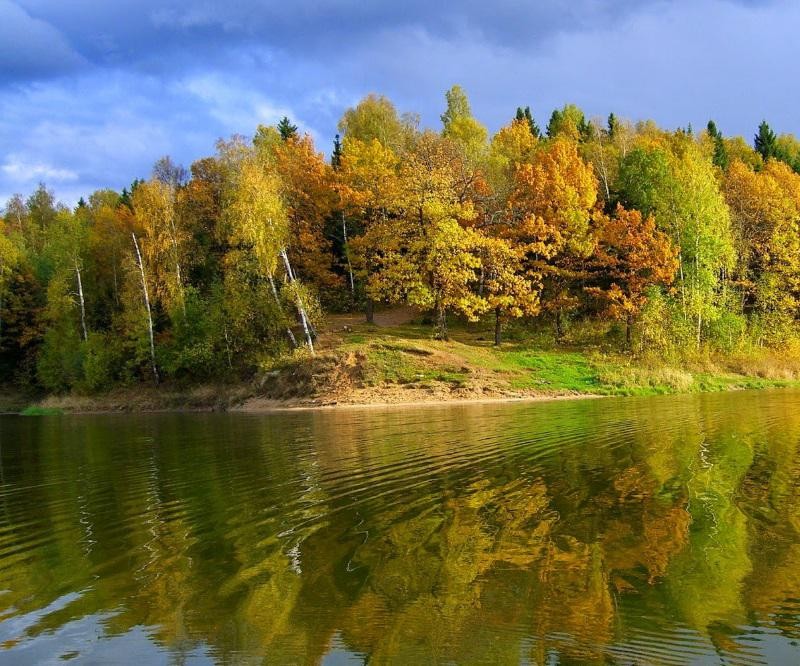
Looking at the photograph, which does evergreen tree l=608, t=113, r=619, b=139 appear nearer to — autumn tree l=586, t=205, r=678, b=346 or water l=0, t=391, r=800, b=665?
autumn tree l=586, t=205, r=678, b=346

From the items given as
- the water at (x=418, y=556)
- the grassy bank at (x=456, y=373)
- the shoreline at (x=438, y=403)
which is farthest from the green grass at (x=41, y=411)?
the water at (x=418, y=556)

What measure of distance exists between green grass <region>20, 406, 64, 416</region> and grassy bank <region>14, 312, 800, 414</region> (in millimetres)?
7238

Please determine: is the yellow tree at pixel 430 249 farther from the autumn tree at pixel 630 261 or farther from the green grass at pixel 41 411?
the green grass at pixel 41 411

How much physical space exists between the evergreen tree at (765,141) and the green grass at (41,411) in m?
89.1

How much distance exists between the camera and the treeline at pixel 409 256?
43875mm

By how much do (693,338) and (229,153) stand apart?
36.0m

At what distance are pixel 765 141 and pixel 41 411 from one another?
9363 centimetres

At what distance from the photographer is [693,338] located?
146 feet

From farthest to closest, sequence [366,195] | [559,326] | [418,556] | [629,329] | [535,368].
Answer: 1. [559,326]
2. [366,195]
3. [629,329]
4. [535,368]
5. [418,556]

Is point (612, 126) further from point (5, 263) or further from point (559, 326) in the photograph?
point (5, 263)

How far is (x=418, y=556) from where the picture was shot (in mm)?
8398

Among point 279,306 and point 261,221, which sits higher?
point 261,221

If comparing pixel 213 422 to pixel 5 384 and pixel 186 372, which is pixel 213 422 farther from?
pixel 5 384

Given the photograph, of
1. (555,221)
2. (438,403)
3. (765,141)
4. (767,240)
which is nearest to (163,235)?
(438,403)
